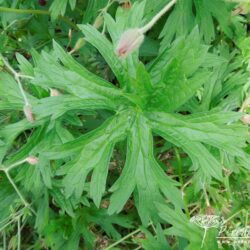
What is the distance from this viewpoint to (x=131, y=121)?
1322mm

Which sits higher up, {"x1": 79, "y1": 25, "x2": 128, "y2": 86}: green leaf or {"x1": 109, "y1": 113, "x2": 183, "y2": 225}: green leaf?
{"x1": 79, "y1": 25, "x2": 128, "y2": 86}: green leaf

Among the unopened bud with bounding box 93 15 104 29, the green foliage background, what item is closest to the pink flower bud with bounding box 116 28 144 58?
the green foliage background

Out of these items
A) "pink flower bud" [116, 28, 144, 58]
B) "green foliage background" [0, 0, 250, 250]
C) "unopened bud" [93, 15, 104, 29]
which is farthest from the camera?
"unopened bud" [93, 15, 104, 29]

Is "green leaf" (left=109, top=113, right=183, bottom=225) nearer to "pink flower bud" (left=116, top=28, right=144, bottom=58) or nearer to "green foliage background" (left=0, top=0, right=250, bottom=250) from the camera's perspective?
"green foliage background" (left=0, top=0, right=250, bottom=250)

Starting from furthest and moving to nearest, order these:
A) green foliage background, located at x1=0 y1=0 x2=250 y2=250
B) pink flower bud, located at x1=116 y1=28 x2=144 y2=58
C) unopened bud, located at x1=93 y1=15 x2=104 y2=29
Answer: unopened bud, located at x1=93 y1=15 x2=104 y2=29, green foliage background, located at x1=0 y1=0 x2=250 y2=250, pink flower bud, located at x1=116 y1=28 x2=144 y2=58

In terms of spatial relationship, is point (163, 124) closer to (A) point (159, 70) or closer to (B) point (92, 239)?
(A) point (159, 70)

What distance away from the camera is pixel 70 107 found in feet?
4.30

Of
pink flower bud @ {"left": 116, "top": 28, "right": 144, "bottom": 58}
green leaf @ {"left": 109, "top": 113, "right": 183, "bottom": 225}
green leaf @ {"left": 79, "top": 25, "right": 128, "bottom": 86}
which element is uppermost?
pink flower bud @ {"left": 116, "top": 28, "right": 144, "bottom": 58}

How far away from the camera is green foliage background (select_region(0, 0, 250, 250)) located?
1.26 m

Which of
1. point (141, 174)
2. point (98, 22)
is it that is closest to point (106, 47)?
point (98, 22)

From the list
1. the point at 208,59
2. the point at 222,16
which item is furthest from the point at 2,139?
the point at 222,16

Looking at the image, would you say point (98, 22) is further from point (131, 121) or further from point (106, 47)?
point (131, 121)

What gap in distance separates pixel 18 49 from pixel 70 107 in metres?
0.78

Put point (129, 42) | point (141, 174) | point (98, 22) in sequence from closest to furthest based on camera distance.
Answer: point (129, 42) → point (141, 174) → point (98, 22)
